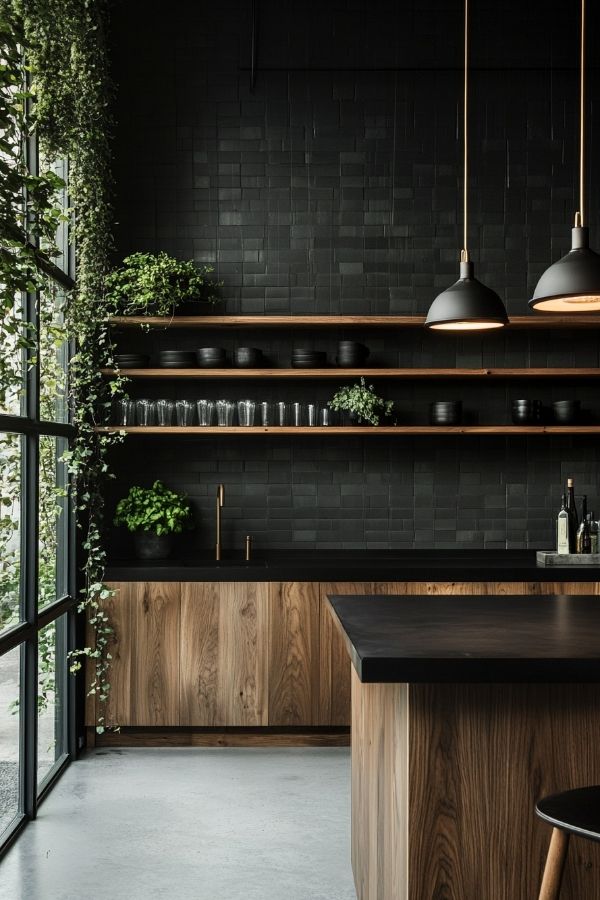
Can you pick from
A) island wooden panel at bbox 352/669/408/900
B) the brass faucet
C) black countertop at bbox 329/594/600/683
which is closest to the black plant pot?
the brass faucet

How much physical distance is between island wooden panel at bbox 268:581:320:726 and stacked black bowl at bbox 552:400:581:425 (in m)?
1.78

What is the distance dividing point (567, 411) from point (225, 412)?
2012 mm

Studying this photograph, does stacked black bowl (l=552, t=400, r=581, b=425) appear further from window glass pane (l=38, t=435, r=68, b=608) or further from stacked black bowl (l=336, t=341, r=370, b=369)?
window glass pane (l=38, t=435, r=68, b=608)

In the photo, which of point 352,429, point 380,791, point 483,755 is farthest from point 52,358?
point 483,755

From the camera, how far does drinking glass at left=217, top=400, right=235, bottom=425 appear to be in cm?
508

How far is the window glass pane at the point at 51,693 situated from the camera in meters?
4.06

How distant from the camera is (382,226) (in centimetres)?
555

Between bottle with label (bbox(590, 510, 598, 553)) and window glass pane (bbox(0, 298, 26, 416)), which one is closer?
window glass pane (bbox(0, 298, 26, 416))

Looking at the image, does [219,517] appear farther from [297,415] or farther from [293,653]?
[293,653]

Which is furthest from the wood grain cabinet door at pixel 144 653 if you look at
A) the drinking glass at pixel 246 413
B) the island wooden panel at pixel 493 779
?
the island wooden panel at pixel 493 779

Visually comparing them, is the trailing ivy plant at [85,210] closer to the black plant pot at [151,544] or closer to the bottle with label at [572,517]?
the black plant pot at [151,544]

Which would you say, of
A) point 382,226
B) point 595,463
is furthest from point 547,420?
point 382,226

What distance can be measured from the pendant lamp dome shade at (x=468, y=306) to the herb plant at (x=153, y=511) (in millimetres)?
2266

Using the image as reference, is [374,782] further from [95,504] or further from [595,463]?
[595,463]
